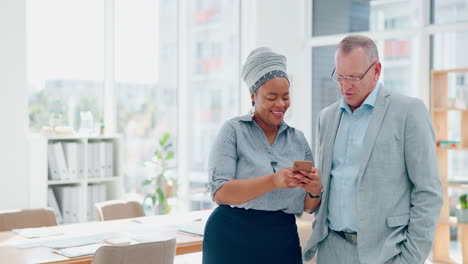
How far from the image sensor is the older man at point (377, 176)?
2.12 meters

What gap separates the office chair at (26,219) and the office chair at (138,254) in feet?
4.56

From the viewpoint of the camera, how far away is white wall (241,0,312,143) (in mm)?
7191

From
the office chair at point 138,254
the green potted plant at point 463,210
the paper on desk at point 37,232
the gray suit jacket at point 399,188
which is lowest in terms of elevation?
the green potted plant at point 463,210

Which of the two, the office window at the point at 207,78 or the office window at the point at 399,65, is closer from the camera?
the office window at the point at 399,65

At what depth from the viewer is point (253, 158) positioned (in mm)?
2287

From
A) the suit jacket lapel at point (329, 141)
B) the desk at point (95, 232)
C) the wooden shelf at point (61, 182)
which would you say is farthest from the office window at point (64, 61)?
the suit jacket lapel at point (329, 141)

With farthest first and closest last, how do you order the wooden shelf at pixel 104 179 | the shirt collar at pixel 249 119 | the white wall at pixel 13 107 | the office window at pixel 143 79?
the office window at pixel 143 79, the wooden shelf at pixel 104 179, the white wall at pixel 13 107, the shirt collar at pixel 249 119

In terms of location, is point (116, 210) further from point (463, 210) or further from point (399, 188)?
point (463, 210)

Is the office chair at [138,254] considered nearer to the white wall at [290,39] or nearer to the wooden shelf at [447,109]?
the wooden shelf at [447,109]

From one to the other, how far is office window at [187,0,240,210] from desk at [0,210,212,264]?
219 centimetres

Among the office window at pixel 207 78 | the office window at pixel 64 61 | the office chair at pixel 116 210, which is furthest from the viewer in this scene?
the office window at pixel 207 78

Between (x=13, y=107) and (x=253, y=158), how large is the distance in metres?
3.37

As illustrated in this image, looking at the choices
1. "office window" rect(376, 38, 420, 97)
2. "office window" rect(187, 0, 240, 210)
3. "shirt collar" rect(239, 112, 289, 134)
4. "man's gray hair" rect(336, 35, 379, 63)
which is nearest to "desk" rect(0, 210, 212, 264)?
"shirt collar" rect(239, 112, 289, 134)

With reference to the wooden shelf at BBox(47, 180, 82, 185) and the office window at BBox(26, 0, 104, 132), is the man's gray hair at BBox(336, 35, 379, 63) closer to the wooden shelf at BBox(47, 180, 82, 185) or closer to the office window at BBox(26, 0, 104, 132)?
the wooden shelf at BBox(47, 180, 82, 185)
